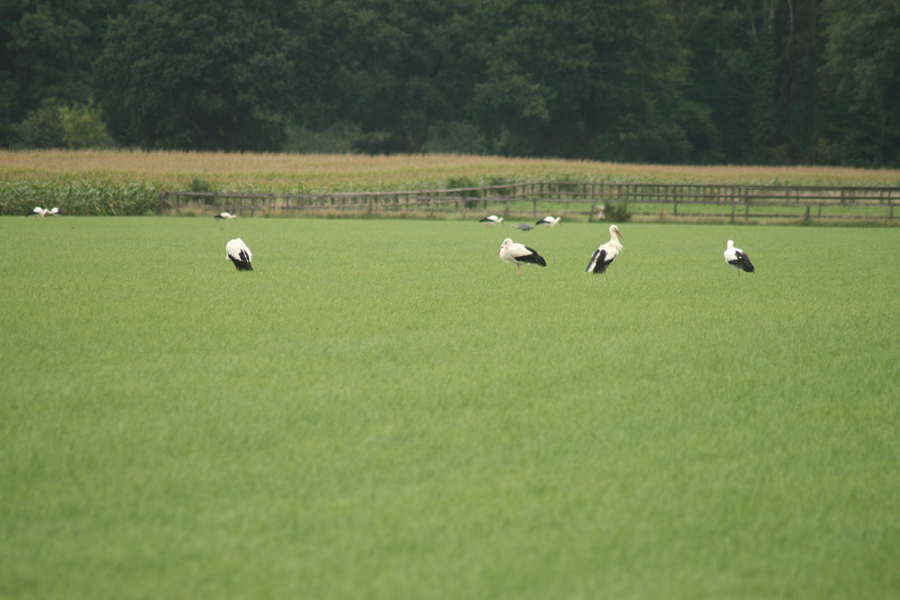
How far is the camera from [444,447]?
4059mm

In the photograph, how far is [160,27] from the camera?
188ft

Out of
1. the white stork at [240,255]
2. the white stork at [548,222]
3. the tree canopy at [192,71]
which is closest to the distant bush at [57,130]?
the tree canopy at [192,71]

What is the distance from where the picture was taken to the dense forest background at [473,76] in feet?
189

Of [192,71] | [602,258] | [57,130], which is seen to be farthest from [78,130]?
[602,258]

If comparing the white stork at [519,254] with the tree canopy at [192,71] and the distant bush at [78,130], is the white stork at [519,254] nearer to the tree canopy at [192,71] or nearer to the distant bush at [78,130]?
the distant bush at [78,130]

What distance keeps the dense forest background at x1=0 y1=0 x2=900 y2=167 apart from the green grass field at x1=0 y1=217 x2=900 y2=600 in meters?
51.7

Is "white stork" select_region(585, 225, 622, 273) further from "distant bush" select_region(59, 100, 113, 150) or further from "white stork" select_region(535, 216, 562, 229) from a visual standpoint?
"distant bush" select_region(59, 100, 113, 150)

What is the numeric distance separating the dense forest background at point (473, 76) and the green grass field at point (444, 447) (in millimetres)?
51660

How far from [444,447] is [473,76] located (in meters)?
69.4

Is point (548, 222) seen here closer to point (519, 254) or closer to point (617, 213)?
point (617, 213)

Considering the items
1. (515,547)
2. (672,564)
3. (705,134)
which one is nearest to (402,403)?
(515,547)

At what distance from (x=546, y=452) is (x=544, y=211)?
28.9 meters

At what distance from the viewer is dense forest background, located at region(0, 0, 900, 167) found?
5756cm

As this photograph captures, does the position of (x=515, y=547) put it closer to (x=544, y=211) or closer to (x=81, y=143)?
(x=544, y=211)
